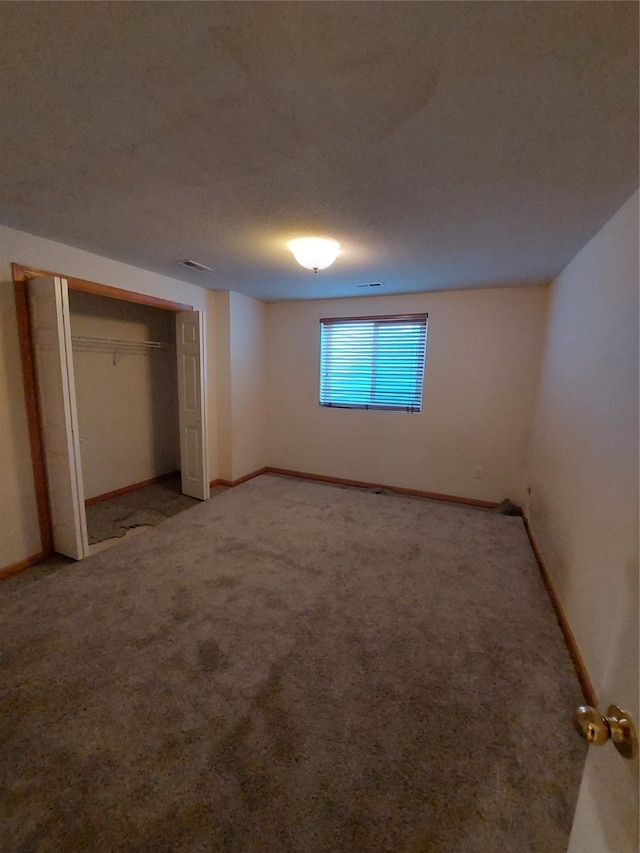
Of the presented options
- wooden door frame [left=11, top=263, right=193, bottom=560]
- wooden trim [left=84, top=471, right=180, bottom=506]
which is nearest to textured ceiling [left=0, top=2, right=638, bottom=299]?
wooden door frame [left=11, top=263, right=193, bottom=560]

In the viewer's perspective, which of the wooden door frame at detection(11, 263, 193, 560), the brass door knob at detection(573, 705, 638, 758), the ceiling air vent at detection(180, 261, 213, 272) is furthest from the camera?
the ceiling air vent at detection(180, 261, 213, 272)

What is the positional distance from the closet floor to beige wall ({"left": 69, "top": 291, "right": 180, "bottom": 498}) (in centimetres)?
25

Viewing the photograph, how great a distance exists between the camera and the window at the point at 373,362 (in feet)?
13.3

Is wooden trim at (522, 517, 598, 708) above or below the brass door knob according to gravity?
below

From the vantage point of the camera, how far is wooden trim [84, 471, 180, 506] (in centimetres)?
372

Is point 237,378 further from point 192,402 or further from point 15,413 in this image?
point 15,413

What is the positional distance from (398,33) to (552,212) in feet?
4.74

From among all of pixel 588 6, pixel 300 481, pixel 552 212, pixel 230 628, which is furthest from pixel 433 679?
pixel 300 481

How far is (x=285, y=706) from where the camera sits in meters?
1.49

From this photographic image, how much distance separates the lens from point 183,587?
7.51 feet

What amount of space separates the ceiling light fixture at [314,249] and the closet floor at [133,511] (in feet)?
9.17

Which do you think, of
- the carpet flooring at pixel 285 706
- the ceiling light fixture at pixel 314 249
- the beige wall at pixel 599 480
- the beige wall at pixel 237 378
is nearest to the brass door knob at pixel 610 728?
the beige wall at pixel 599 480

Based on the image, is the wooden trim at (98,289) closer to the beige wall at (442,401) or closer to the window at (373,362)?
the beige wall at (442,401)

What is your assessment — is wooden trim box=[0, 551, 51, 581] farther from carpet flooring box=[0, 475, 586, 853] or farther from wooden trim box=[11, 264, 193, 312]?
wooden trim box=[11, 264, 193, 312]
